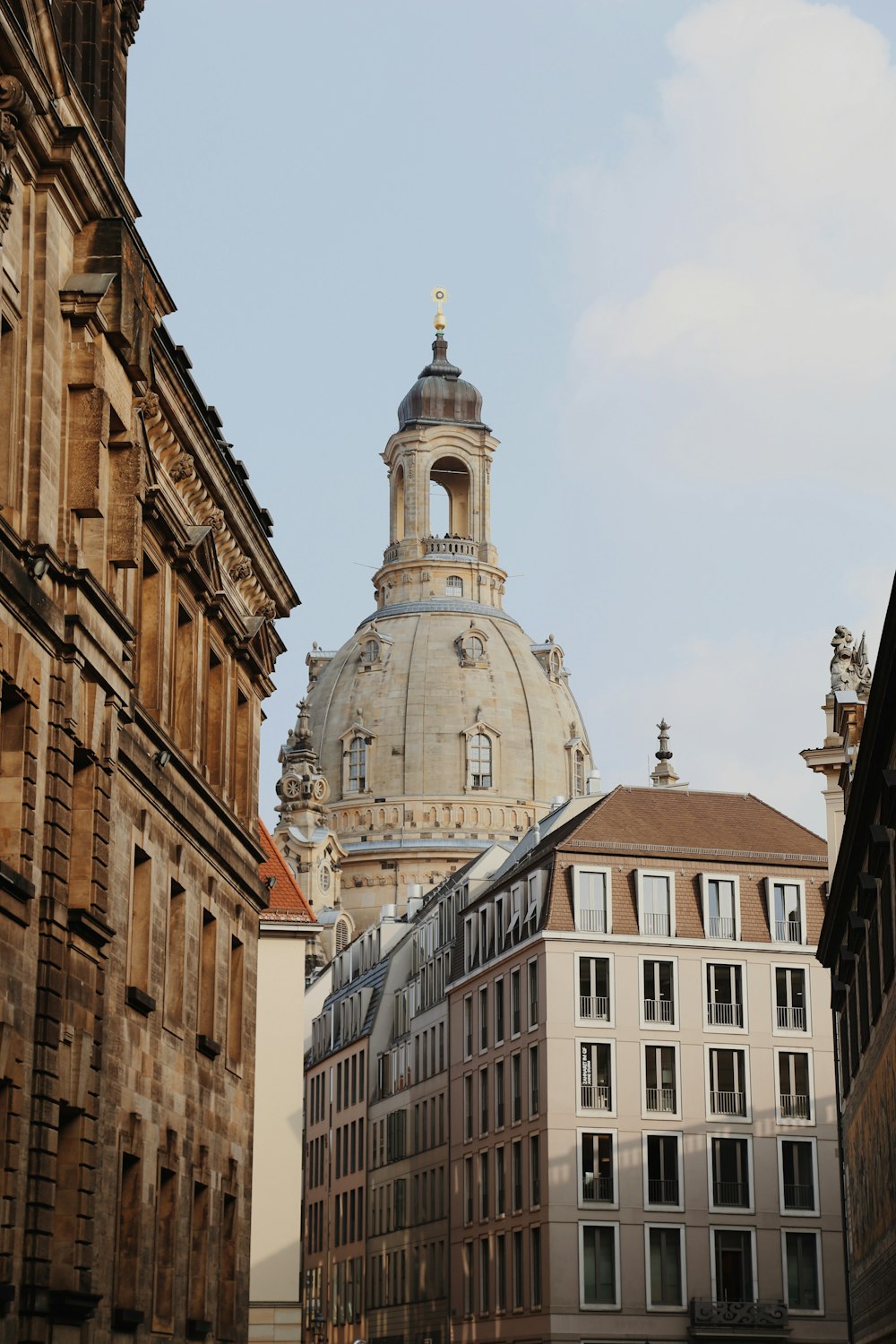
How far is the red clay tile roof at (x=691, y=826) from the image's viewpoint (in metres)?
87.4

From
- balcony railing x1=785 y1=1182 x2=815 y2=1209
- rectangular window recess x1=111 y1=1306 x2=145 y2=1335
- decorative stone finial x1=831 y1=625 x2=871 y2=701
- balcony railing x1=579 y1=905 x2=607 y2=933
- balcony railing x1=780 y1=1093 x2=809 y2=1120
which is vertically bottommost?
rectangular window recess x1=111 y1=1306 x2=145 y2=1335

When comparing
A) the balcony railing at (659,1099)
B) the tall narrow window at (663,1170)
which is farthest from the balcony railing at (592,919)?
the tall narrow window at (663,1170)

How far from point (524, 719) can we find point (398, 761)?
11.3 metres

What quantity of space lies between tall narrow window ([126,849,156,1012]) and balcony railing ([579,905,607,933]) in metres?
48.2

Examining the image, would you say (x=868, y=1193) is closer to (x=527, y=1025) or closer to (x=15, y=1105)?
(x=15, y=1105)

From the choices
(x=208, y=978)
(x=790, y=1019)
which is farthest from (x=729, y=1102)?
(x=208, y=978)

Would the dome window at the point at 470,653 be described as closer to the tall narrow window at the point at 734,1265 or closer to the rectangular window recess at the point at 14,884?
the tall narrow window at the point at 734,1265

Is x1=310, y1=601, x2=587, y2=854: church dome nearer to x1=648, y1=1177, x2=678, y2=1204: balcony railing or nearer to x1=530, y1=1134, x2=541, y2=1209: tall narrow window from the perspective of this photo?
x1=530, y1=1134, x2=541, y2=1209: tall narrow window

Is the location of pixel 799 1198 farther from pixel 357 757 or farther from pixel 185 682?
pixel 357 757

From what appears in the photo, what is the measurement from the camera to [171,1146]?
127 feet

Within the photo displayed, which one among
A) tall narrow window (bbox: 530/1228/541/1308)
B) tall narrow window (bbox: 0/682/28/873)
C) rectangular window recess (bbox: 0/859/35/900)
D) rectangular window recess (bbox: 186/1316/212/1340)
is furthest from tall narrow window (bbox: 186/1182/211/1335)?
tall narrow window (bbox: 530/1228/541/1308)

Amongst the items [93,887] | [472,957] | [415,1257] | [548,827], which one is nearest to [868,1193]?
[93,887]

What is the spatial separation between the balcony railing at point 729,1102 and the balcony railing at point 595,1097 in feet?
12.6

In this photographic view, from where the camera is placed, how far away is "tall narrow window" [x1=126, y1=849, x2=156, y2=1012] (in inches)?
1457
